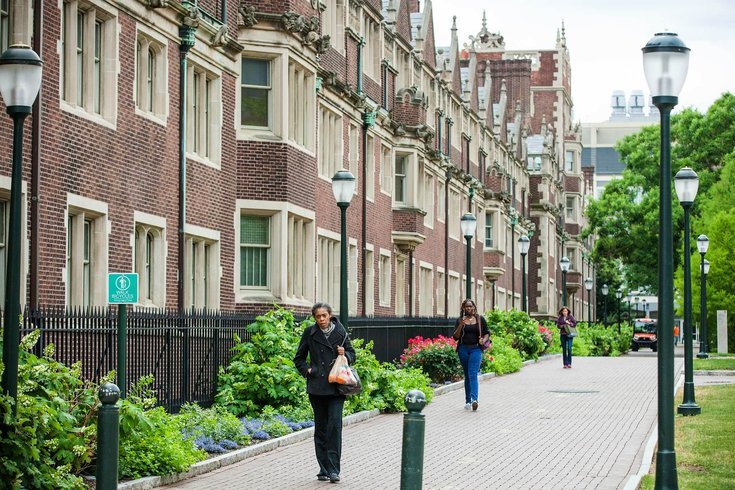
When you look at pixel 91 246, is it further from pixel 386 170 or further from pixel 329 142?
pixel 386 170

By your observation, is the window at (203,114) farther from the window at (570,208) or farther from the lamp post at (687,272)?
the window at (570,208)

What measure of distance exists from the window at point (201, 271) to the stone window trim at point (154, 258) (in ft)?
3.94

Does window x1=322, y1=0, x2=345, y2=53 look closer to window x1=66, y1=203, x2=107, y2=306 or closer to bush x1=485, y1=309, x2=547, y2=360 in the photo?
bush x1=485, y1=309, x2=547, y2=360

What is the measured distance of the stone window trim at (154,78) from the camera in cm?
2084

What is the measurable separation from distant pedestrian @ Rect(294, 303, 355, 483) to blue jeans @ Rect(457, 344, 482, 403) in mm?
8106

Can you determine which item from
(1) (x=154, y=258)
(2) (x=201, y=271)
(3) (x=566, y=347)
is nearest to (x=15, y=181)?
(1) (x=154, y=258)

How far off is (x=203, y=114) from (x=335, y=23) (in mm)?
10300

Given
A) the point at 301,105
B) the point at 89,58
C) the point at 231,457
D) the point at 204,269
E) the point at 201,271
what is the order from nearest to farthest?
the point at 231,457 → the point at 89,58 → the point at 201,271 → the point at 204,269 → the point at 301,105

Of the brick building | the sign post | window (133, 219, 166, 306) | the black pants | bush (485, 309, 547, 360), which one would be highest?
the brick building

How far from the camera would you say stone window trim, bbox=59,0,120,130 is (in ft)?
59.6

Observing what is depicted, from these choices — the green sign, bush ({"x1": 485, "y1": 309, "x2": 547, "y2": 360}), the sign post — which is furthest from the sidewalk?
bush ({"x1": 485, "y1": 309, "x2": 547, "y2": 360})

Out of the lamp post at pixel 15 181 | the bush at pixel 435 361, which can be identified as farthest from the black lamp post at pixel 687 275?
the lamp post at pixel 15 181

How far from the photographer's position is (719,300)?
181ft

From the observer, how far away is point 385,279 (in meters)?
40.1
